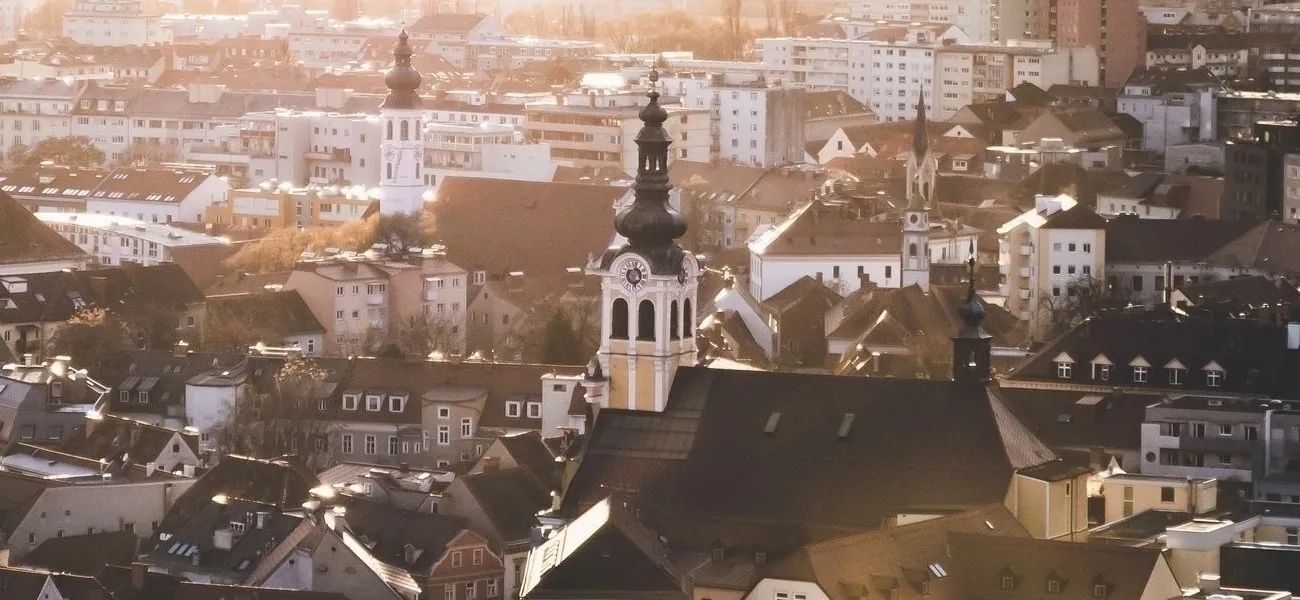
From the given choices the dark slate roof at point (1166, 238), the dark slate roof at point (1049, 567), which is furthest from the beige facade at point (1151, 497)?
the dark slate roof at point (1166, 238)

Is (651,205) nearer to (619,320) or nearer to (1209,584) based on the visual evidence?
(619,320)

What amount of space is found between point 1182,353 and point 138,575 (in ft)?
75.1

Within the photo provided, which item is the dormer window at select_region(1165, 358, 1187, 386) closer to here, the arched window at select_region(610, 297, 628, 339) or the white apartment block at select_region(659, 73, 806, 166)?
the arched window at select_region(610, 297, 628, 339)

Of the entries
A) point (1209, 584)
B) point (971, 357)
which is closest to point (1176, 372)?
point (971, 357)

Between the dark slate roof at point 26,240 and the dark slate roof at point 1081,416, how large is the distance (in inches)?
1357

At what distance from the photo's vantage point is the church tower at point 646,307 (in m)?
54.3

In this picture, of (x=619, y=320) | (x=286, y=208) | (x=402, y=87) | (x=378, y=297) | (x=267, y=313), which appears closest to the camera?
(x=619, y=320)

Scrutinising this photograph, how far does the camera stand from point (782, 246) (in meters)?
93.2

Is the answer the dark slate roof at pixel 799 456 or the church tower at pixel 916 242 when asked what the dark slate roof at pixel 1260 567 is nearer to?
the dark slate roof at pixel 799 456

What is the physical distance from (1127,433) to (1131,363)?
524cm

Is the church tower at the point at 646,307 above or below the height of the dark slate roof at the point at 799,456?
above

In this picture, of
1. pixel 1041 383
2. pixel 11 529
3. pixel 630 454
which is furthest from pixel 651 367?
pixel 1041 383

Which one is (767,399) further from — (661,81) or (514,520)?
(661,81)

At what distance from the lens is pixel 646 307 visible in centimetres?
5481
